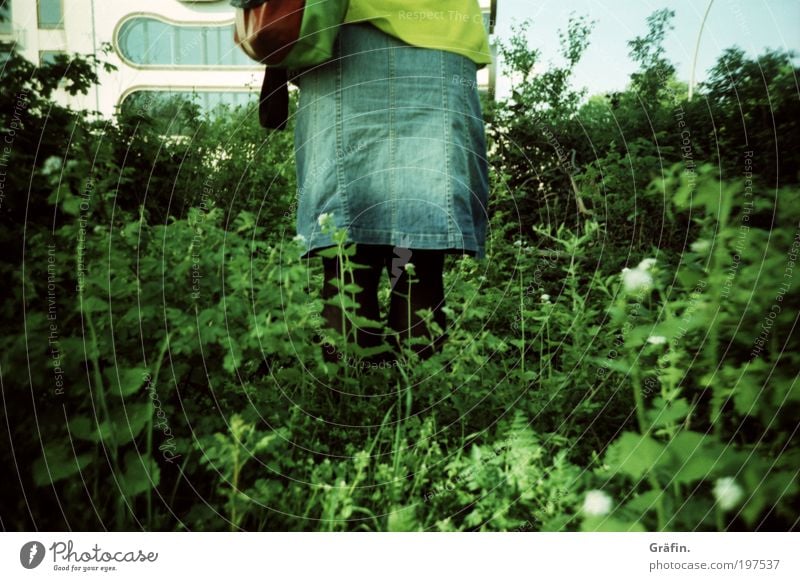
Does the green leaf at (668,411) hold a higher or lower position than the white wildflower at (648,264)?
lower

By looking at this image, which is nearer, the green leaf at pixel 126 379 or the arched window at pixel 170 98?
the green leaf at pixel 126 379

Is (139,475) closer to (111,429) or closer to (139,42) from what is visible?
(111,429)

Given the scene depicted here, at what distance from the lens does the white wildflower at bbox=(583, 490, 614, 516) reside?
98 cm

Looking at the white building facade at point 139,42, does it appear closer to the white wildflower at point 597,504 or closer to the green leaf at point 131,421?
the green leaf at point 131,421

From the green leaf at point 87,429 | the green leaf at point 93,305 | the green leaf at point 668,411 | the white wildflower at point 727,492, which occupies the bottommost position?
the white wildflower at point 727,492

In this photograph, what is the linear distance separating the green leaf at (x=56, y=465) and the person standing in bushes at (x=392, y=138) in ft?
1.55

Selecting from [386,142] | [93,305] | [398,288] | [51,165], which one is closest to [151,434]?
[93,305]

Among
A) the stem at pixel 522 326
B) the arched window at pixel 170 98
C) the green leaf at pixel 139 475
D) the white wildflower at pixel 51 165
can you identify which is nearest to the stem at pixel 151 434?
the green leaf at pixel 139 475

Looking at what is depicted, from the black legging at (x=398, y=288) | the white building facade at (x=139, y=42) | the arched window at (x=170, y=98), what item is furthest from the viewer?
the black legging at (x=398, y=288)

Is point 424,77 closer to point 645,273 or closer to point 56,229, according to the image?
point 645,273

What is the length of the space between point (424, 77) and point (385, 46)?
0.09 meters

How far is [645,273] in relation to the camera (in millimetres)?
1106

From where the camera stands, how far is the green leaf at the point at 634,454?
96 centimetres
